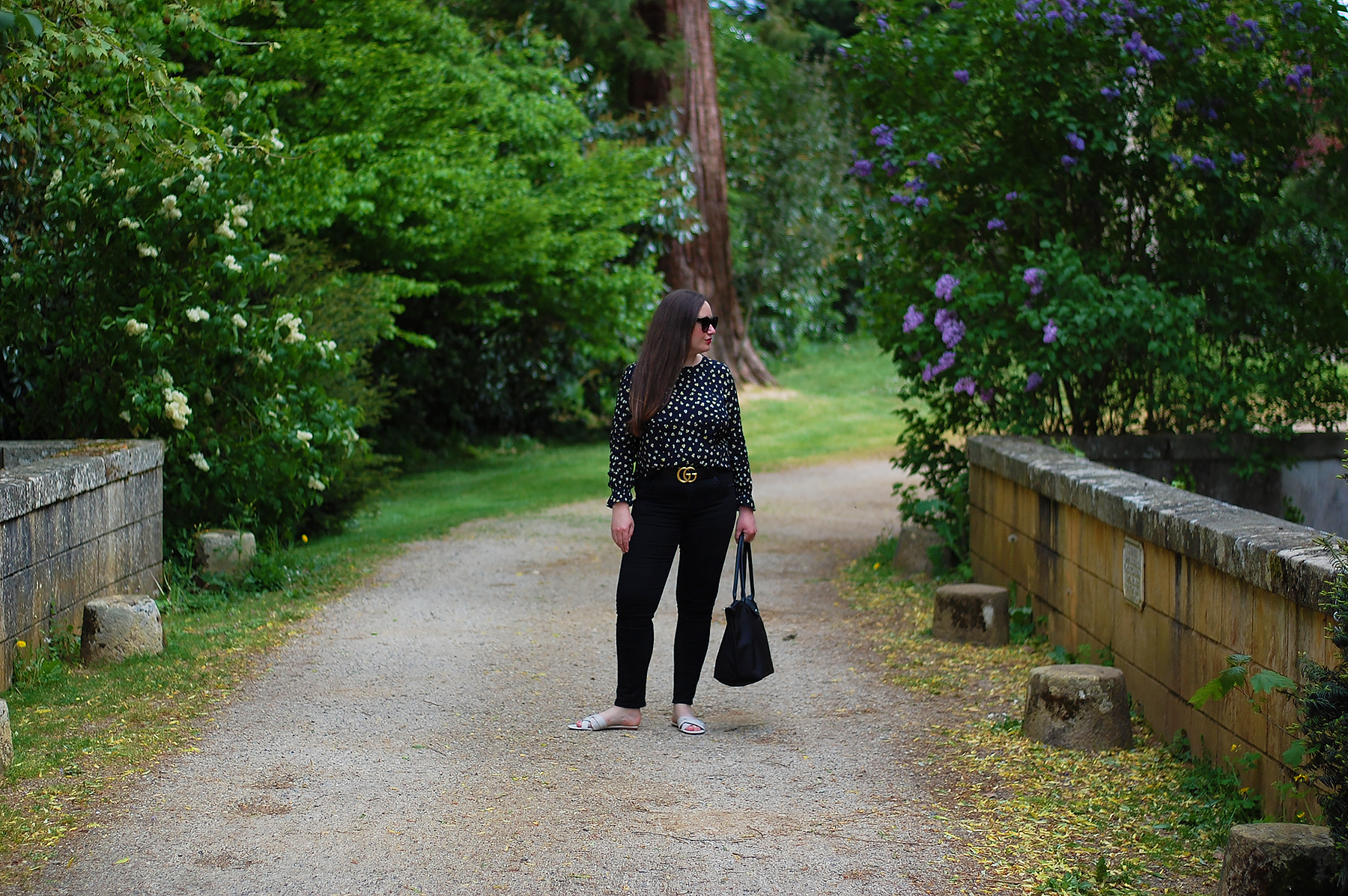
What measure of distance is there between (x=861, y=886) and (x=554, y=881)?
2.84 feet

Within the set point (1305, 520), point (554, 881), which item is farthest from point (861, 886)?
point (1305, 520)

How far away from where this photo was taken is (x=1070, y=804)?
461 centimetres

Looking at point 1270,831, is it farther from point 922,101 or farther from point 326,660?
point 922,101

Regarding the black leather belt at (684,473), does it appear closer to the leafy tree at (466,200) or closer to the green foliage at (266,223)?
the green foliage at (266,223)

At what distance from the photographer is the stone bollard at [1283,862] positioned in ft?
11.4

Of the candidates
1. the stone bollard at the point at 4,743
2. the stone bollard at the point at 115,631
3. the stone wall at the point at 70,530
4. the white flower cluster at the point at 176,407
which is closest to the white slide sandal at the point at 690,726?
the stone bollard at the point at 4,743

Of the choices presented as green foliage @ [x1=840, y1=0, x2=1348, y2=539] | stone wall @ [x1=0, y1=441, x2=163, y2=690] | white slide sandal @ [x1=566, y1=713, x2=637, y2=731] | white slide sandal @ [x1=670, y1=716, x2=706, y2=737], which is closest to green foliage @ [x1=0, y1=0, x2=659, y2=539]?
stone wall @ [x1=0, y1=441, x2=163, y2=690]

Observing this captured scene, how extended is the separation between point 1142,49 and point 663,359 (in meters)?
4.71

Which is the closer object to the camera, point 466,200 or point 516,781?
point 516,781

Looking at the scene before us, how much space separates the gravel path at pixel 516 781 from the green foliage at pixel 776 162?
2582cm

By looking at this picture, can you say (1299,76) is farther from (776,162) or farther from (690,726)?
(776,162)

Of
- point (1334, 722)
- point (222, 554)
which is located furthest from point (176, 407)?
point (1334, 722)

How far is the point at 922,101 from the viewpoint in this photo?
9.45 meters

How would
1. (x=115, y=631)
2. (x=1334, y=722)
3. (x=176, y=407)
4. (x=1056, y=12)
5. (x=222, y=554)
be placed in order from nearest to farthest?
(x=1334, y=722) < (x=115, y=631) < (x=176, y=407) < (x=1056, y=12) < (x=222, y=554)
